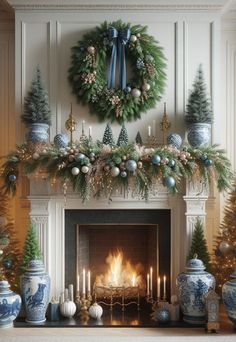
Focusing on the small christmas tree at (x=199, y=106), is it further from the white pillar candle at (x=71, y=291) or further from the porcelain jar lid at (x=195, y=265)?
the white pillar candle at (x=71, y=291)

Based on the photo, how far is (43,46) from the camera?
13.5 feet

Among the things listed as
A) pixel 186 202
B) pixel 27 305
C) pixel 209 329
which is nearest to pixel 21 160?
pixel 27 305

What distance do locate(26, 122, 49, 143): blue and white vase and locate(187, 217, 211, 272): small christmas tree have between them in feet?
4.90

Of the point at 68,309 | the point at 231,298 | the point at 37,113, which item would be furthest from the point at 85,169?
the point at 231,298

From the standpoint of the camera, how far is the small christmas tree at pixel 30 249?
3805mm

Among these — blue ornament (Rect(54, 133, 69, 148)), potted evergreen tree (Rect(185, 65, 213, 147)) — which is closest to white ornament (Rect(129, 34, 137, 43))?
potted evergreen tree (Rect(185, 65, 213, 147))

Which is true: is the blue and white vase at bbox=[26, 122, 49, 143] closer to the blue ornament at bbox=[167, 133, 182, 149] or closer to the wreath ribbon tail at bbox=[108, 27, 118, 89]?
the wreath ribbon tail at bbox=[108, 27, 118, 89]

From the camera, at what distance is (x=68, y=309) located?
3766mm

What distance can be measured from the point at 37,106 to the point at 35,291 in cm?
154

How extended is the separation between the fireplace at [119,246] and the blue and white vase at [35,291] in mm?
413

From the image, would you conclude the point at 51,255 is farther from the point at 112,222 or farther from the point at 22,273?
the point at 112,222

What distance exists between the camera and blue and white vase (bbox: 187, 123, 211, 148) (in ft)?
12.6

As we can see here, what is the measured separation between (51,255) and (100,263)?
0.54 metres

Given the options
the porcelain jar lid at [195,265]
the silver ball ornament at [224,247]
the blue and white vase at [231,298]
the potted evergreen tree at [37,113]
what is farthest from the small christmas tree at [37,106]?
the blue and white vase at [231,298]
